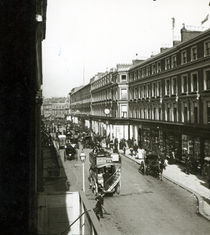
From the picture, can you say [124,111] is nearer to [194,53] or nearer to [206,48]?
[194,53]

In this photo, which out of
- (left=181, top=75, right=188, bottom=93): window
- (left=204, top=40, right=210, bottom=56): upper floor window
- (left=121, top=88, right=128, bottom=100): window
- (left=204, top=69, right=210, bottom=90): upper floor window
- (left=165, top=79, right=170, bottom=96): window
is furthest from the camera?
(left=121, top=88, right=128, bottom=100): window

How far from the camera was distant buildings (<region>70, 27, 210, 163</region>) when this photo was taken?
89.6 ft

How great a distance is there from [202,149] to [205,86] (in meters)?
5.52

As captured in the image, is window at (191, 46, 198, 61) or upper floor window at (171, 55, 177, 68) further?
upper floor window at (171, 55, 177, 68)

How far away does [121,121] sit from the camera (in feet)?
170

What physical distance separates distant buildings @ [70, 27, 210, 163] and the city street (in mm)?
8317

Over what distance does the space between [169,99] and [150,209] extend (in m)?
20.4

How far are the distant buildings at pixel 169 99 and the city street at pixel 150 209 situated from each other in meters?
8.32

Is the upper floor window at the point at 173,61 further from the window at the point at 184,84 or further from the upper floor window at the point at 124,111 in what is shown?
the upper floor window at the point at 124,111
